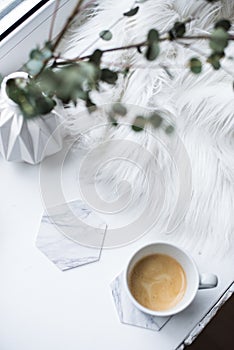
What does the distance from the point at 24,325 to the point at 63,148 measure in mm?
249

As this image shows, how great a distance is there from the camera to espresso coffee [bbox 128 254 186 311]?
79cm

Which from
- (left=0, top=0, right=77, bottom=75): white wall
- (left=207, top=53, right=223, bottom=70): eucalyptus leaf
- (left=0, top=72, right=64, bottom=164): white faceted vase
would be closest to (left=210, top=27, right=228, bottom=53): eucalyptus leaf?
(left=207, top=53, right=223, bottom=70): eucalyptus leaf

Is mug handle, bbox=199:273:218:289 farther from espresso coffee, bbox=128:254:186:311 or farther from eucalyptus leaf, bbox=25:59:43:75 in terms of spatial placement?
eucalyptus leaf, bbox=25:59:43:75

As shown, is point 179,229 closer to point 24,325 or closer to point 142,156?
point 142,156

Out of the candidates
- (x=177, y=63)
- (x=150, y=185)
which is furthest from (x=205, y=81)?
(x=150, y=185)

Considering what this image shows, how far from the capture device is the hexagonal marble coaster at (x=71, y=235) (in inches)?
32.8

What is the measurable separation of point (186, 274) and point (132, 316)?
0.28ft

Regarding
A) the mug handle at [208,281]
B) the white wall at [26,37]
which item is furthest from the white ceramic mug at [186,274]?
the white wall at [26,37]

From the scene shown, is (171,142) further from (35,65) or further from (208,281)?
(35,65)

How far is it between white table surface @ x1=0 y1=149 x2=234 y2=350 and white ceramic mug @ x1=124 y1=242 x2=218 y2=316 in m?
0.03

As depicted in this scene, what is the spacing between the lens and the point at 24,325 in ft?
2.63

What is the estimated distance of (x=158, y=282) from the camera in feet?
2.61

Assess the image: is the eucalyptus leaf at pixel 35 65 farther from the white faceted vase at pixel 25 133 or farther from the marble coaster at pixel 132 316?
the marble coaster at pixel 132 316

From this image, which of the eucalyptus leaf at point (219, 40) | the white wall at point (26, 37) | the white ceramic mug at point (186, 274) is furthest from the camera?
the white wall at point (26, 37)
